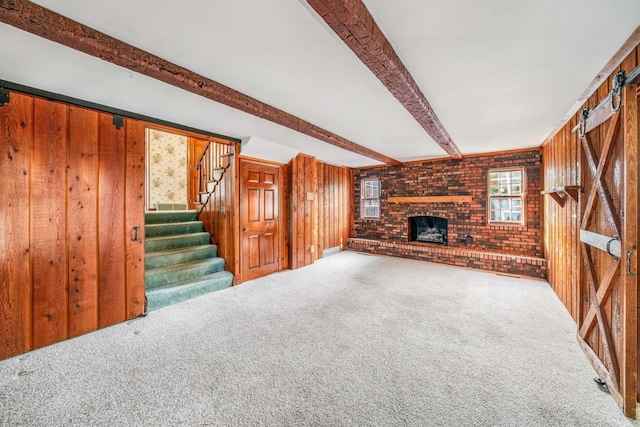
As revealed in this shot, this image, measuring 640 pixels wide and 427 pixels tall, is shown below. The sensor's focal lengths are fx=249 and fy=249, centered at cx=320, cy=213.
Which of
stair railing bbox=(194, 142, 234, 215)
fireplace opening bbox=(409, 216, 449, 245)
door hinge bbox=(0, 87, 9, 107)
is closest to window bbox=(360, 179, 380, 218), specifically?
fireplace opening bbox=(409, 216, 449, 245)

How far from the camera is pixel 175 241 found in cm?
414

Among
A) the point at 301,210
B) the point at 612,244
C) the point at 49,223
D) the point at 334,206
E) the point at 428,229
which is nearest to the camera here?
the point at 612,244

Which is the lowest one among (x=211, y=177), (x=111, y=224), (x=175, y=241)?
(x=175, y=241)

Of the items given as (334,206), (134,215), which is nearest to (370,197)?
(334,206)

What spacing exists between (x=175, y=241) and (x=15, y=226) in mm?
1950

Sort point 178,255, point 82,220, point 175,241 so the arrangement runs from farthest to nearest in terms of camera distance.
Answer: point 175,241
point 178,255
point 82,220

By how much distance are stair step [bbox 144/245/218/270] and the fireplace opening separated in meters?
4.80

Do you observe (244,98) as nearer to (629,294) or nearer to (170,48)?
(170,48)

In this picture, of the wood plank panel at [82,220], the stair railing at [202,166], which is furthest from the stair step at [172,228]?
the wood plank panel at [82,220]

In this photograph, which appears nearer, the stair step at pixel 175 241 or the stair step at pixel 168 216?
the stair step at pixel 175 241

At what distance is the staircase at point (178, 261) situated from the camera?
3.35m

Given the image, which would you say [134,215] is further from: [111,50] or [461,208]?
[461,208]

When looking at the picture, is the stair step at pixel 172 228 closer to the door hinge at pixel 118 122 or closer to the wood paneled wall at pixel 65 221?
the wood paneled wall at pixel 65 221

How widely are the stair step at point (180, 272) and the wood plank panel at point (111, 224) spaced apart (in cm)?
45
